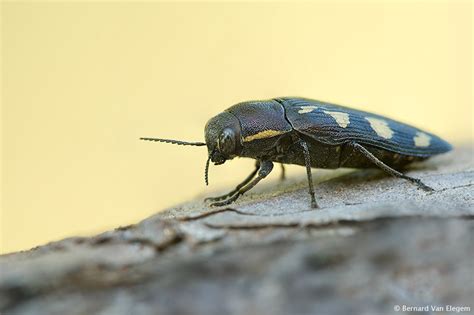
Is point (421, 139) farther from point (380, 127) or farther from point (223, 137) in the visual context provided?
point (223, 137)

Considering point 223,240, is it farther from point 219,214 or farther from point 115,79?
point 115,79

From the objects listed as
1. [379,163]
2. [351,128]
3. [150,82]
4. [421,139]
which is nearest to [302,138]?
[351,128]

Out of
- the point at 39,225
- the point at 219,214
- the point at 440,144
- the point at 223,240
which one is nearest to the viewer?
the point at 223,240

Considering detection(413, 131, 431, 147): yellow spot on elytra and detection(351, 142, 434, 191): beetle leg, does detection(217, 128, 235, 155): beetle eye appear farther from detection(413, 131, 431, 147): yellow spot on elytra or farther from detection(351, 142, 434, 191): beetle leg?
detection(413, 131, 431, 147): yellow spot on elytra

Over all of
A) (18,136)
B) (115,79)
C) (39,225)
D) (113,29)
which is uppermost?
(113,29)

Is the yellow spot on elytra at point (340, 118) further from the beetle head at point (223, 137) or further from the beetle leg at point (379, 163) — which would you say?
the beetle head at point (223, 137)

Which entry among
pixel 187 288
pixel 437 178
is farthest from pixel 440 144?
pixel 187 288

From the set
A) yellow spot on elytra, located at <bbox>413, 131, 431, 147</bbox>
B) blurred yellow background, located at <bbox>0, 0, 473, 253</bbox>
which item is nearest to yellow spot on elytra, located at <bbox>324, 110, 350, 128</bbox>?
yellow spot on elytra, located at <bbox>413, 131, 431, 147</bbox>

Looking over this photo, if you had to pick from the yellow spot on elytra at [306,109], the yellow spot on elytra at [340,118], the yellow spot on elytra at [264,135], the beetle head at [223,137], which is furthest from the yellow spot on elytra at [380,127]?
the beetle head at [223,137]
